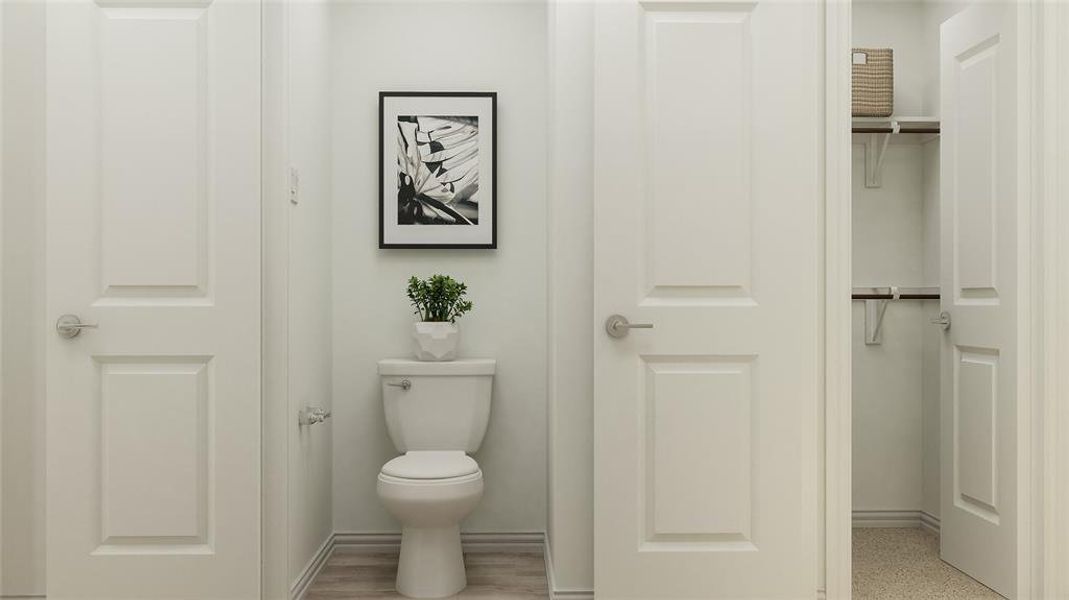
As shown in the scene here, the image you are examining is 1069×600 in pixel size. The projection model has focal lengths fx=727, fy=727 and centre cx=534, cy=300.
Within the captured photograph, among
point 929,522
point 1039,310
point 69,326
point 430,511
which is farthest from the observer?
point 929,522

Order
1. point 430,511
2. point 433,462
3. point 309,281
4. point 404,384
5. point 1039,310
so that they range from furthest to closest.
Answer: point 404,384, point 309,281, point 433,462, point 430,511, point 1039,310

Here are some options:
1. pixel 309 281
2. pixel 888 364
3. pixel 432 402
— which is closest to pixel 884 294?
pixel 888 364

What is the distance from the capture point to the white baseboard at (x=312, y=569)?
7.68 feet

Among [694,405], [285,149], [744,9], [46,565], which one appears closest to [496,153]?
[285,149]

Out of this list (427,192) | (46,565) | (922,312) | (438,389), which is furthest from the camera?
(922,312)

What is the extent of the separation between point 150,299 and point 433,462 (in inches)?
39.8

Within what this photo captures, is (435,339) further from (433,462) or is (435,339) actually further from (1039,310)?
(1039,310)

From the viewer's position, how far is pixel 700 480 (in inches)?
83.5

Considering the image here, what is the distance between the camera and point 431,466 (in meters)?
2.41

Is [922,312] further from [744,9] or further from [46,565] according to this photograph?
[46,565]

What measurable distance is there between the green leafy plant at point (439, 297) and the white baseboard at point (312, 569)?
37.2 inches

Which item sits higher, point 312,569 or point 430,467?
point 430,467

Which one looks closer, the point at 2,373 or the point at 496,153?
the point at 2,373

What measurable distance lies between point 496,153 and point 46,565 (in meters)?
2.03
